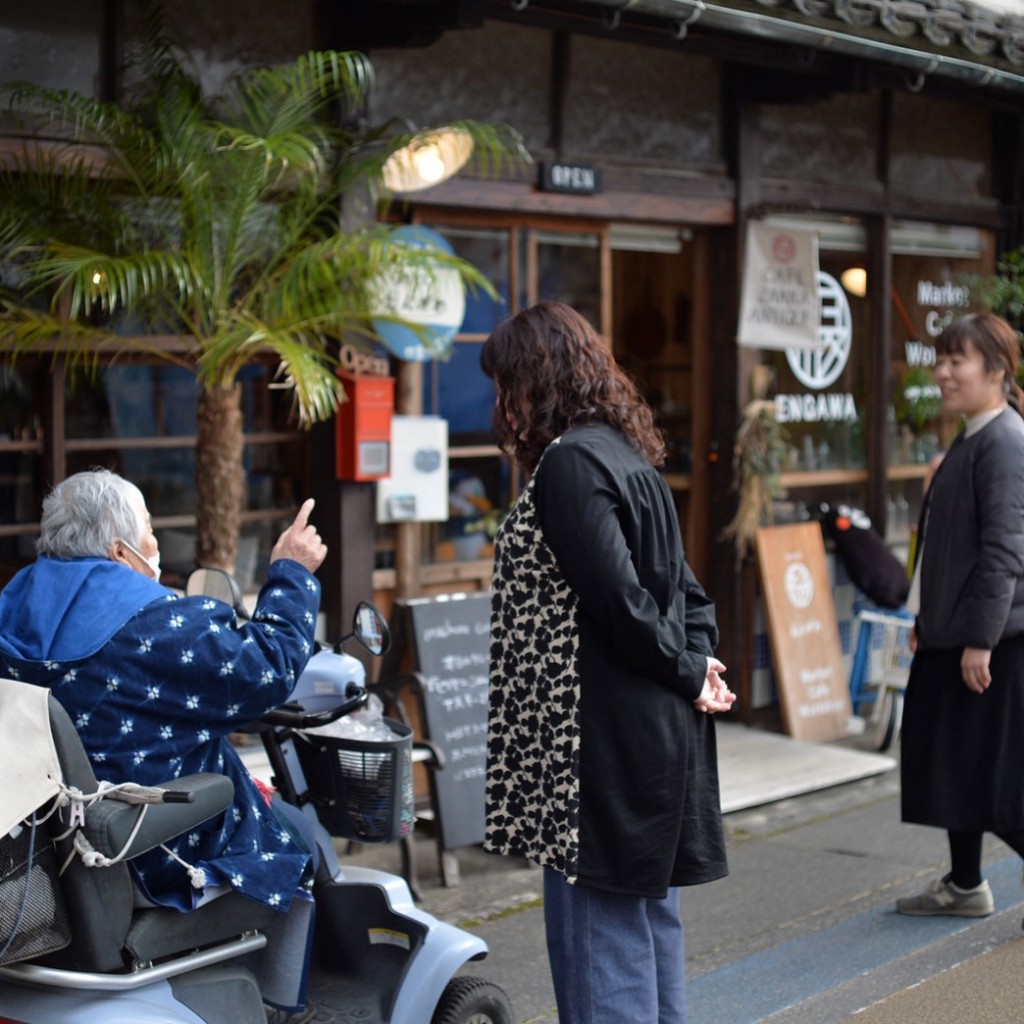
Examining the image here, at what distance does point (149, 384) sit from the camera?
6.03m

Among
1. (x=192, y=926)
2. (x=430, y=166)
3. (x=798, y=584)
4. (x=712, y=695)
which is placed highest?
(x=430, y=166)

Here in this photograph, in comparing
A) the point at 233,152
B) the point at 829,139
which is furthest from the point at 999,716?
the point at 829,139

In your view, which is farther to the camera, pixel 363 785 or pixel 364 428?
pixel 364 428

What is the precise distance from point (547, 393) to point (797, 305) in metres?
4.85

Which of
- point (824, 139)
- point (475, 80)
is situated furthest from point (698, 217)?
point (475, 80)

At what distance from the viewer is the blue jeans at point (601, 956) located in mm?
3426

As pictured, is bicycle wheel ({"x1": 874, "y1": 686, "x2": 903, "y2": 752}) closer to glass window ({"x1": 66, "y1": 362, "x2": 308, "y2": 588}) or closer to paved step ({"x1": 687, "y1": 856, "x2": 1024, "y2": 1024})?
paved step ({"x1": 687, "y1": 856, "x2": 1024, "y2": 1024})

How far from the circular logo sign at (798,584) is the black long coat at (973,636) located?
283cm

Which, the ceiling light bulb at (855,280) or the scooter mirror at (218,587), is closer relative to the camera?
the scooter mirror at (218,587)

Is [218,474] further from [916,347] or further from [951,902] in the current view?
[916,347]

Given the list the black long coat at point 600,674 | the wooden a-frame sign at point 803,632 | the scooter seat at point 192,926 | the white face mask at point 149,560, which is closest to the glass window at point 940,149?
the wooden a-frame sign at point 803,632

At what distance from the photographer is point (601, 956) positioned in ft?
11.3

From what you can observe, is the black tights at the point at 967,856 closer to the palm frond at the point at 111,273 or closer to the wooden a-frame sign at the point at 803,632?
the wooden a-frame sign at the point at 803,632

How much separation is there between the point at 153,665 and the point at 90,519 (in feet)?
1.17
